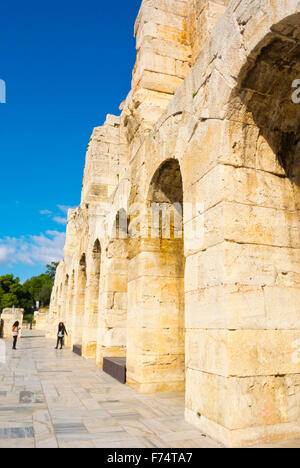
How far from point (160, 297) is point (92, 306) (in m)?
5.91

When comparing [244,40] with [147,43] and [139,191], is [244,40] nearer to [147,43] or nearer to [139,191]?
[139,191]

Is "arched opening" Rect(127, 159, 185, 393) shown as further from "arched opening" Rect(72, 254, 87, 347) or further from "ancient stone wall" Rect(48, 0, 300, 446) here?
"arched opening" Rect(72, 254, 87, 347)

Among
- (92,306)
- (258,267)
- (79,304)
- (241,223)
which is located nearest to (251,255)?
(258,267)

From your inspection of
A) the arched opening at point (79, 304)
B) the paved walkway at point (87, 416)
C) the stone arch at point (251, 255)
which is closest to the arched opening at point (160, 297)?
the paved walkway at point (87, 416)

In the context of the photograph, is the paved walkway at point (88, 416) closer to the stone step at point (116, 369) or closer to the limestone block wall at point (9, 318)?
the stone step at point (116, 369)

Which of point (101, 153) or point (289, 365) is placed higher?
point (101, 153)

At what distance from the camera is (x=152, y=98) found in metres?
6.64

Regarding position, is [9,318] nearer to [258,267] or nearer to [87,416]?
[87,416]

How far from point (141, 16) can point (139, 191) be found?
12.2 feet

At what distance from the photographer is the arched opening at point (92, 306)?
10812 millimetres

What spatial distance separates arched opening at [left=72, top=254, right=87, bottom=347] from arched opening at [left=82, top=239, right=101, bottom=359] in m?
2.06

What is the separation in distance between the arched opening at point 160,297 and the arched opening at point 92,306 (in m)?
5.01

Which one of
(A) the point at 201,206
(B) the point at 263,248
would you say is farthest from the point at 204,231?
(B) the point at 263,248

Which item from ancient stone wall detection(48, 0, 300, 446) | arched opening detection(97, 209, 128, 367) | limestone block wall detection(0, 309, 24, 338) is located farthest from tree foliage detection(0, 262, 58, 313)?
ancient stone wall detection(48, 0, 300, 446)
